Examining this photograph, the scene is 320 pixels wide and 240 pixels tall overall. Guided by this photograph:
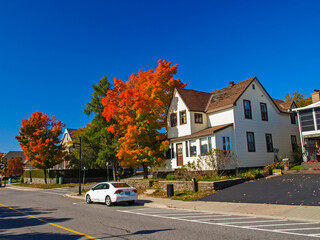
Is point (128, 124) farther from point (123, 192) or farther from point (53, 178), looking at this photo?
point (53, 178)

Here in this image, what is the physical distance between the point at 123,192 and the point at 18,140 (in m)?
32.0

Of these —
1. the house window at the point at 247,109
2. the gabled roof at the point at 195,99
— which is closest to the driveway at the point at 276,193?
the house window at the point at 247,109

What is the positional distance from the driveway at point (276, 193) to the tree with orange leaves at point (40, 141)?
31.4m

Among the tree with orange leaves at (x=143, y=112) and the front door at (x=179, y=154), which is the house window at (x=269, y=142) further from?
the tree with orange leaves at (x=143, y=112)

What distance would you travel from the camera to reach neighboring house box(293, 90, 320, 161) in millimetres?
23125

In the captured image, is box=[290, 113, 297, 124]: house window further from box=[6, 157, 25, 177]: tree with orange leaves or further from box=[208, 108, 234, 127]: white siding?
box=[6, 157, 25, 177]: tree with orange leaves

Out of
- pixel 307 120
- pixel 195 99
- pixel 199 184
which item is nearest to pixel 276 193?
pixel 199 184

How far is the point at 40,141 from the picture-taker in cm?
4000

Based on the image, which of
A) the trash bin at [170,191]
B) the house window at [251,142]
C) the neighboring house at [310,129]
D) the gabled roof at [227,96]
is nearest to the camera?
the trash bin at [170,191]

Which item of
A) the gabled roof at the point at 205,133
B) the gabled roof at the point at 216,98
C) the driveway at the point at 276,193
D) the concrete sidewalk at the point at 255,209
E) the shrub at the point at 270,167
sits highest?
the gabled roof at the point at 216,98

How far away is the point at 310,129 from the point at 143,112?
1597 cm

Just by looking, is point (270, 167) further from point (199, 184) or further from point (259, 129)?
point (199, 184)

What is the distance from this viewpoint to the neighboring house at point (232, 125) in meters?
25.0

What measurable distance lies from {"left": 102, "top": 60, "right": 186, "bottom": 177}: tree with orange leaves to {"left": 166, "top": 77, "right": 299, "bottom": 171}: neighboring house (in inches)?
71.9
